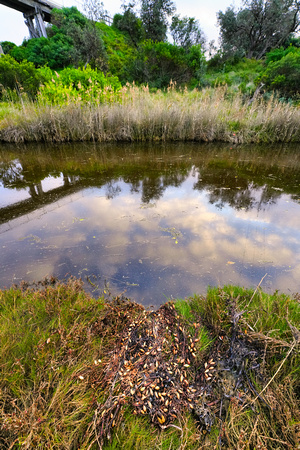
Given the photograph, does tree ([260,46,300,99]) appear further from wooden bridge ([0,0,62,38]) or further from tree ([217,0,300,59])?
wooden bridge ([0,0,62,38])

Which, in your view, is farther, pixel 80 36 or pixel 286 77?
pixel 80 36

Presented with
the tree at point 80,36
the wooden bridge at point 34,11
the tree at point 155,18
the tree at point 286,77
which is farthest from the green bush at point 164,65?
the wooden bridge at point 34,11

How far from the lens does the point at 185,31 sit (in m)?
22.0

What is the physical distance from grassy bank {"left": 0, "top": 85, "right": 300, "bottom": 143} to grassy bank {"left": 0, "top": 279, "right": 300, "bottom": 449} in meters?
6.43

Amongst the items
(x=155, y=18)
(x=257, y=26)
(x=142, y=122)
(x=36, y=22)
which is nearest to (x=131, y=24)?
(x=155, y=18)

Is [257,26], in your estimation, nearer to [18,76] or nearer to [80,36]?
[80,36]

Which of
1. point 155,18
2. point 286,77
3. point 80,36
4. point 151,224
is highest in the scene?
point 155,18

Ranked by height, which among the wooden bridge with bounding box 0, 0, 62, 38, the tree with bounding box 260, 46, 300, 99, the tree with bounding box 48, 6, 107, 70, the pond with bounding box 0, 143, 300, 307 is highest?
the wooden bridge with bounding box 0, 0, 62, 38

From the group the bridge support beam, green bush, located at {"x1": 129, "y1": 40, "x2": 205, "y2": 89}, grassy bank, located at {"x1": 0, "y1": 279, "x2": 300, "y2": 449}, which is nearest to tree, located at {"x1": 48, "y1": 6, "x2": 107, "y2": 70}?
the bridge support beam

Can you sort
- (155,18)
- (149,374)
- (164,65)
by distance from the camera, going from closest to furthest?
(149,374) → (164,65) → (155,18)

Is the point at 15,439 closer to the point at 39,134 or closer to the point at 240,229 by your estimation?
the point at 240,229

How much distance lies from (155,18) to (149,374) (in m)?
30.4

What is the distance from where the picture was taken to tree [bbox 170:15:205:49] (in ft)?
70.9

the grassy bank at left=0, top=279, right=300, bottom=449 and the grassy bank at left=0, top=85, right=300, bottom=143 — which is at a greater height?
the grassy bank at left=0, top=85, right=300, bottom=143
